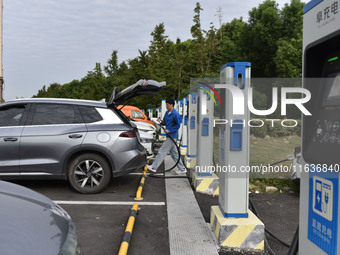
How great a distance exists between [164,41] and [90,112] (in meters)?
42.2

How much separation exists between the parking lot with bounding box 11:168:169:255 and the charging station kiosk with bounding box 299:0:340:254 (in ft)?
6.79

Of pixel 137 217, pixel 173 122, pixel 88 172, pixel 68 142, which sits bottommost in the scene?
pixel 137 217

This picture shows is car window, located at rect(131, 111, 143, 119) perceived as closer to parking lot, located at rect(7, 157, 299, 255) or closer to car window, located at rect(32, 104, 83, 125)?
parking lot, located at rect(7, 157, 299, 255)

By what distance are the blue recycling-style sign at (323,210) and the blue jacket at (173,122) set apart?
5.84 meters

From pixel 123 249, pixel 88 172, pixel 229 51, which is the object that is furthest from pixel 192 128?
pixel 229 51

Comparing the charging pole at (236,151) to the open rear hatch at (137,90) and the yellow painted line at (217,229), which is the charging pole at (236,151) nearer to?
the yellow painted line at (217,229)

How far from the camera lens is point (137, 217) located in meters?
4.84

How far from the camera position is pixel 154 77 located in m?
41.3

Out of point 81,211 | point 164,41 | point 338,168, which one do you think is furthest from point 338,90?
point 164,41

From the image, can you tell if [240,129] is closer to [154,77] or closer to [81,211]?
[81,211]

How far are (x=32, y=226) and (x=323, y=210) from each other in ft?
5.63

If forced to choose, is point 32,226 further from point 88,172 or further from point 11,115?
point 11,115

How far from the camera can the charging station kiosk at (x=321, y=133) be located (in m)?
1.86

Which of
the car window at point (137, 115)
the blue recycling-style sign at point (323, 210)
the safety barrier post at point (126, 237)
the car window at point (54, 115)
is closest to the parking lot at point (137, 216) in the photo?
the safety barrier post at point (126, 237)
